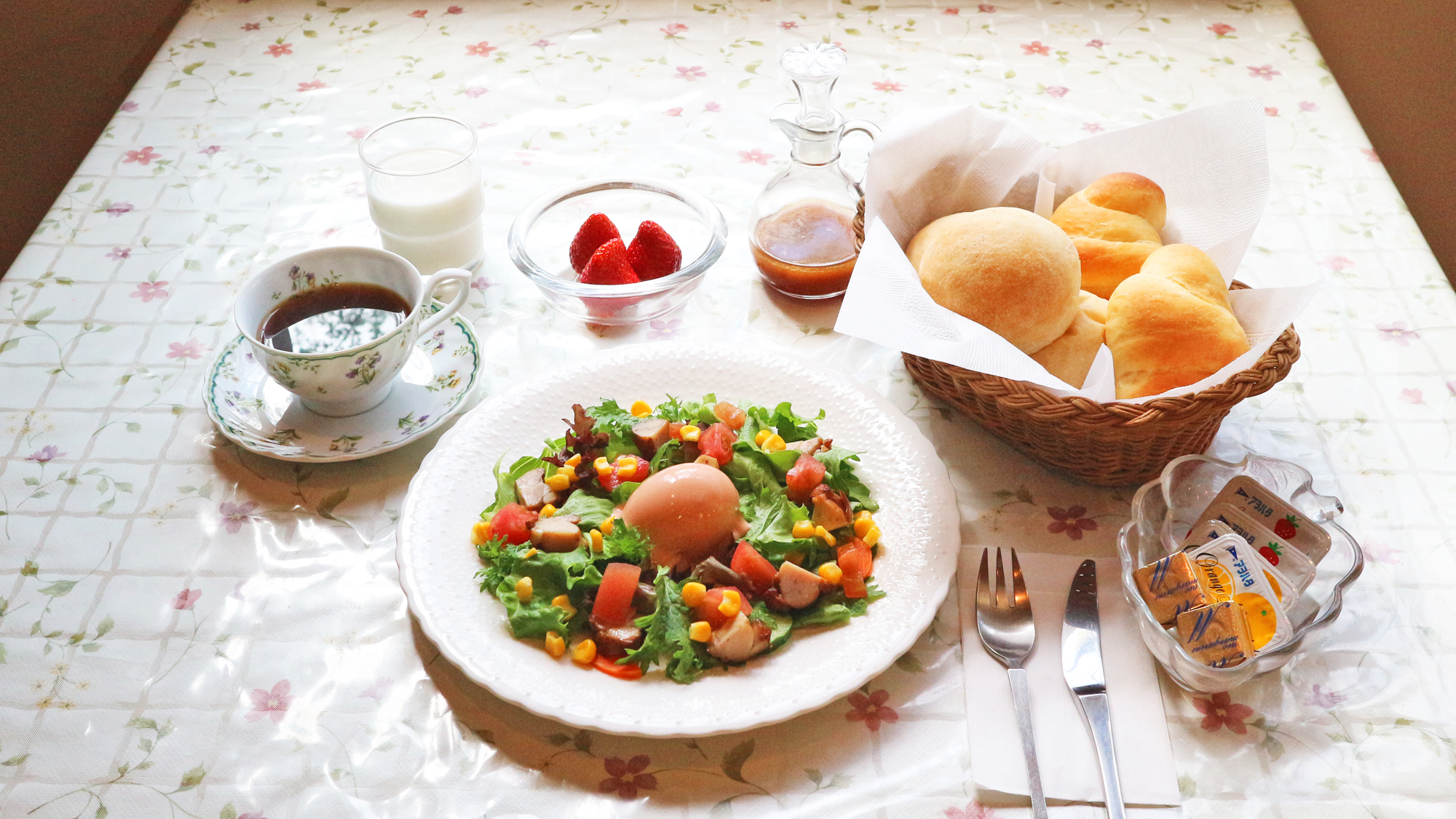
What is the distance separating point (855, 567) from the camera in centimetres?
104

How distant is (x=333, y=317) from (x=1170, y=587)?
107cm

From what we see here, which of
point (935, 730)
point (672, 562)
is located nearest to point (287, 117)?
point (672, 562)

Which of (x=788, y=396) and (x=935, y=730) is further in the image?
(x=788, y=396)

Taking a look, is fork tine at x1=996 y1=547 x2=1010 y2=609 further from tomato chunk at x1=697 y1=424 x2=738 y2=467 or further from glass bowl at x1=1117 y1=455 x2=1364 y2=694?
tomato chunk at x1=697 y1=424 x2=738 y2=467

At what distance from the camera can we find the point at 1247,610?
96 centimetres

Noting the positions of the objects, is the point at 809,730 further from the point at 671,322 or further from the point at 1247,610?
the point at 671,322

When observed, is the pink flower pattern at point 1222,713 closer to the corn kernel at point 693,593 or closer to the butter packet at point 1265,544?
the butter packet at point 1265,544

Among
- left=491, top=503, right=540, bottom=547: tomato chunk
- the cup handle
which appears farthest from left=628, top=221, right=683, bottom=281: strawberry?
left=491, top=503, right=540, bottom=547: tomato chunk

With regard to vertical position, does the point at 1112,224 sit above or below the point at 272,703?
above

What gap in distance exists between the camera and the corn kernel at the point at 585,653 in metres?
0.97

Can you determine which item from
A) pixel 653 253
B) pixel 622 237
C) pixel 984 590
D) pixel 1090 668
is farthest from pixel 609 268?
pixel 1090 668

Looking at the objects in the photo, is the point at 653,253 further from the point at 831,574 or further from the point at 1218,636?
the point at 1218,636

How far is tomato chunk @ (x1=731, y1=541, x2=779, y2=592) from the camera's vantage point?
1.02 meters

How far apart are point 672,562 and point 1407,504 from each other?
92cm
